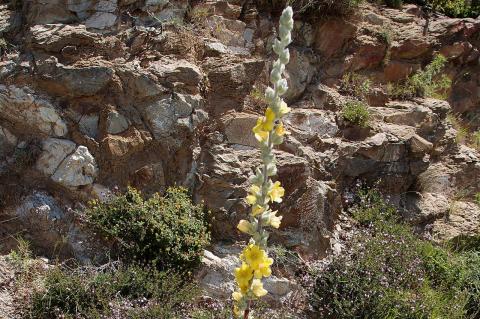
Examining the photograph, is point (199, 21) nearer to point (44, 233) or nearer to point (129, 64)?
point (129, 64)

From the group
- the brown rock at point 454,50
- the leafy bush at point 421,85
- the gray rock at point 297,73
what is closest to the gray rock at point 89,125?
the gray rock at point 297,73

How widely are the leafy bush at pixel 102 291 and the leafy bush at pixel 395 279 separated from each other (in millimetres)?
1527

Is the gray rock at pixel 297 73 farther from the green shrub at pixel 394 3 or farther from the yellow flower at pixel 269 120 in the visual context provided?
the yellow flower at pixel 269 120

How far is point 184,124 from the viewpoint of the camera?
5.67 meters

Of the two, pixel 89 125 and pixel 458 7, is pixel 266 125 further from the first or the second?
pixel 458 7

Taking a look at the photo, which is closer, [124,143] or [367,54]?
[124,143]

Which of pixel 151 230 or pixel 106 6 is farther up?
pixel 106 6

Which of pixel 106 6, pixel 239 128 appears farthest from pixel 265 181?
pixel 106 6

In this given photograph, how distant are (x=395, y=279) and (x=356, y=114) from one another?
2.26 m

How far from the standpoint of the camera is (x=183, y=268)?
5.21m

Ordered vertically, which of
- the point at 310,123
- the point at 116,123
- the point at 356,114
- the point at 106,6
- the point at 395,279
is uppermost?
the point at 106,6

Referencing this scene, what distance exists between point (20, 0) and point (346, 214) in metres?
4.84

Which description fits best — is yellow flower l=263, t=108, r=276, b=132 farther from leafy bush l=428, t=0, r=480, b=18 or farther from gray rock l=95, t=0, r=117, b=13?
leafy bush l=428, t=0, r=480, b=18

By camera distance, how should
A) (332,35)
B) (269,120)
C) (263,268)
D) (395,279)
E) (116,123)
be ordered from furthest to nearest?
(332,35)
(116,123)
(395,279)
(263,268)
(269,120)
